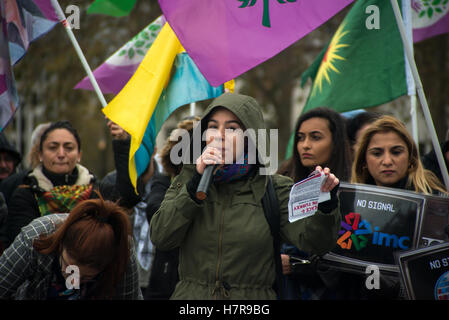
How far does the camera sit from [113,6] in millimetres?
5574

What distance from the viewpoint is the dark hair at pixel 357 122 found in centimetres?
519

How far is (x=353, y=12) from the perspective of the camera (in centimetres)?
548

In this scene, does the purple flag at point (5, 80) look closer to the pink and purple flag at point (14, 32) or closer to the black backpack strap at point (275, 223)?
the pink and purple flag at point (14, 32)

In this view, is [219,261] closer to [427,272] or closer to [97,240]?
[97,240]

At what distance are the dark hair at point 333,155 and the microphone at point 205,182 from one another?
142cm

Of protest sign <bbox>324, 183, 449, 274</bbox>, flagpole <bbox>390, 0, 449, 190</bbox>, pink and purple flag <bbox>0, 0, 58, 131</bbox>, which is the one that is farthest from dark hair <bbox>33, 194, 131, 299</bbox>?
flagpole <bbox>390, 0, 449, 190</bbox>

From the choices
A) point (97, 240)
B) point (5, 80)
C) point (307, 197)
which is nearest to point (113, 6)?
point (5, 80)

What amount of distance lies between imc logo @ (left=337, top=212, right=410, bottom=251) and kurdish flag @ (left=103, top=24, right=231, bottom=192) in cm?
148

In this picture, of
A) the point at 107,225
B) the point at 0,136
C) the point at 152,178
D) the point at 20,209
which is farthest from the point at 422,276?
the point at 0,136
